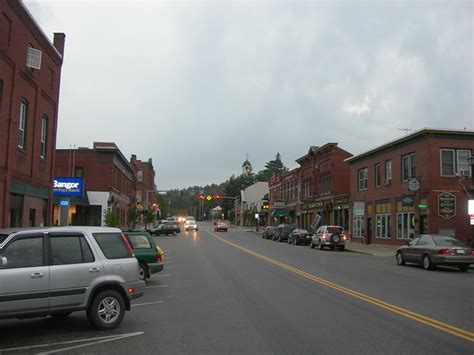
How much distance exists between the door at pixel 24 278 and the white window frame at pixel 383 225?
32863 millimetres

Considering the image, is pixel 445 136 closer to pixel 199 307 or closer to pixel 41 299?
pixel 199 307

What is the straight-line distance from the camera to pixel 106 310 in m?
8.36

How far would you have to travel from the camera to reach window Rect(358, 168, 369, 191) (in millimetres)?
42944

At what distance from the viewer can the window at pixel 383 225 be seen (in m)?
37.8

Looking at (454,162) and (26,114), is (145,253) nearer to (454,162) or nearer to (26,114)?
(26,114)

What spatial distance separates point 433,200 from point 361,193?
40.8 ft

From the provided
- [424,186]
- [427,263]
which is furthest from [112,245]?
[424,186]

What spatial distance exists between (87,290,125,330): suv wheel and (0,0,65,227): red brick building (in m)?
A: 13.9

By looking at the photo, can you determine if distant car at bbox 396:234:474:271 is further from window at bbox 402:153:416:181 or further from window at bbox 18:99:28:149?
window at bbox 18:99:28:149

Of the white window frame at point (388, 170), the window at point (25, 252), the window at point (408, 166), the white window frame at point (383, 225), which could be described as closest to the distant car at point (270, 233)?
the white window frame at point (383, 225)

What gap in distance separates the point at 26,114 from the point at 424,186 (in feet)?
77.6

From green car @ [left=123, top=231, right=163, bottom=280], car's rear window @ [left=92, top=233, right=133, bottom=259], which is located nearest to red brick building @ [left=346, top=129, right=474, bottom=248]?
green car @ [left=123, top=231, right=163, bottom=280]

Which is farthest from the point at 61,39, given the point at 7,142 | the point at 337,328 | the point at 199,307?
the point at 337,328

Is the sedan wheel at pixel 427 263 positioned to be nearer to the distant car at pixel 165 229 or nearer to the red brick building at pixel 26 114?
the red brick building at pixel 26 114
